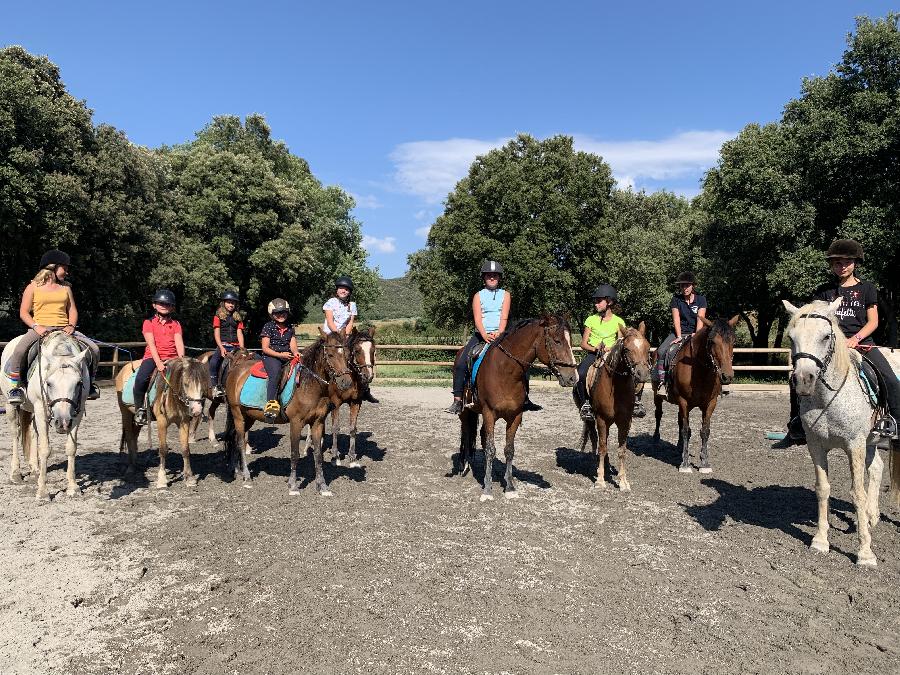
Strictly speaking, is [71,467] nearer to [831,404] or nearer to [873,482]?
[831,404]

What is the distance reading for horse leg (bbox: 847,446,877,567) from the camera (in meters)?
5.53

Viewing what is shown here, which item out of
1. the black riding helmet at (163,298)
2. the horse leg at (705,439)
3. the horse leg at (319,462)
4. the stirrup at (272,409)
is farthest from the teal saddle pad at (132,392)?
the horse leg at (705,439)

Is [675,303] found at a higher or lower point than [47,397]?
higher

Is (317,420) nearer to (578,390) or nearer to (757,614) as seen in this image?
(578,390)

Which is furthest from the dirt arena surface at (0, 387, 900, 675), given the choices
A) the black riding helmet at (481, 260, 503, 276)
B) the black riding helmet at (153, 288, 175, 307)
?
the black riding helmet at (481, 260, 503, 276)

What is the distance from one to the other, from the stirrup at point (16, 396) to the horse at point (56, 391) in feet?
0.19

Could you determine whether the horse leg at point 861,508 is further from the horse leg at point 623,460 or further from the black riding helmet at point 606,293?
the black riding helmet at point 606,293

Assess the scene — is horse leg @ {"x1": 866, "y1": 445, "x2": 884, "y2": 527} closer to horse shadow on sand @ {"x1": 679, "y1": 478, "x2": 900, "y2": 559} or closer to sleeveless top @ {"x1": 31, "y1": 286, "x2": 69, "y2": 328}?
horse shadow on sand @ {"x1": 679, "y1": 478, "x2": 900, "y2": 559}

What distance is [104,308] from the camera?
25.8m

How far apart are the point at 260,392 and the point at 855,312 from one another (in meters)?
7.91

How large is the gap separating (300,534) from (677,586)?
4155 millimetres

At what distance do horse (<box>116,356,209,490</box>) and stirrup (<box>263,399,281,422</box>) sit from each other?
34.9 inches

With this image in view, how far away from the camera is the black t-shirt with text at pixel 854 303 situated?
241 inches

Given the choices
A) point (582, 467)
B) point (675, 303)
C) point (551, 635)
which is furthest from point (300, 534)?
point (675, 303)
